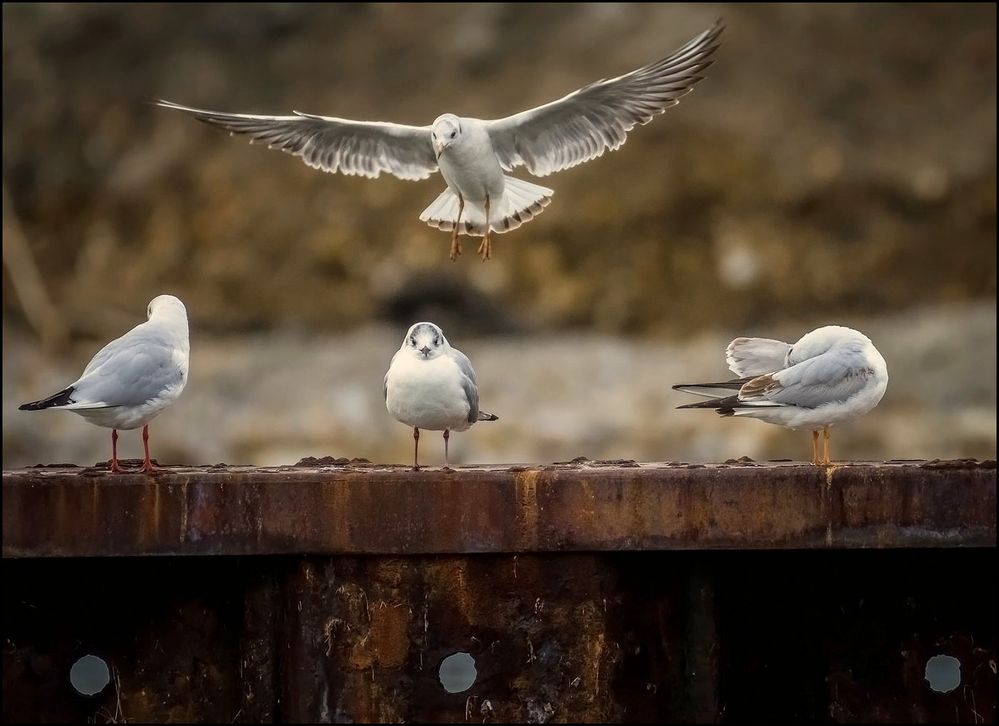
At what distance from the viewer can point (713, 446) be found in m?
16.5

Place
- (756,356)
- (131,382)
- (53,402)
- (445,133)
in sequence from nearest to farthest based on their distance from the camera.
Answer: (53,402)
(131,382)
(756,356)
(445,133)

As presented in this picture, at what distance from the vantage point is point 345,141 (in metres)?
8.10

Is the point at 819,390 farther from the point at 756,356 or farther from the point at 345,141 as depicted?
the point at 345,141

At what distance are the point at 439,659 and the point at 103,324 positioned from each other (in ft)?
50.2

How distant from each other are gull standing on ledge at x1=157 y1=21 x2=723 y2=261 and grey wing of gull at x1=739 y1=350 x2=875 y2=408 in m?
1.89

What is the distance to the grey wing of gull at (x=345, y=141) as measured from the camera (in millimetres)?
7766

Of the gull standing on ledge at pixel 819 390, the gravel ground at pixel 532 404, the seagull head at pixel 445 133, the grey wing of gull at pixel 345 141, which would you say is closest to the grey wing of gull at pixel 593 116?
the seagull head at pixel 445 133

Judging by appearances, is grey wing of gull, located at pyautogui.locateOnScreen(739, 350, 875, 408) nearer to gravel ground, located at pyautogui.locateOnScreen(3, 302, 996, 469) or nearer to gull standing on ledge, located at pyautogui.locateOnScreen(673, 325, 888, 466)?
gull standing on ledge, located at pyautogui.locateOnScreen(673, 325, 888, 466)

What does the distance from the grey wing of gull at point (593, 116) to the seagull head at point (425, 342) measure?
1.70 metres

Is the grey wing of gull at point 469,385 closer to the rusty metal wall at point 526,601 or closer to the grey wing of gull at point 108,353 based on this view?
the rusty metal wall at point 526,601

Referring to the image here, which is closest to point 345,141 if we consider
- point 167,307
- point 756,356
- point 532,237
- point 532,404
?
point 167,307

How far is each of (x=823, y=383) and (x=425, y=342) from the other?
1423 millimetres

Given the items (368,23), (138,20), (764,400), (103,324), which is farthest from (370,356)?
(764,400)

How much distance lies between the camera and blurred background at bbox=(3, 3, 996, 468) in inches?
693
